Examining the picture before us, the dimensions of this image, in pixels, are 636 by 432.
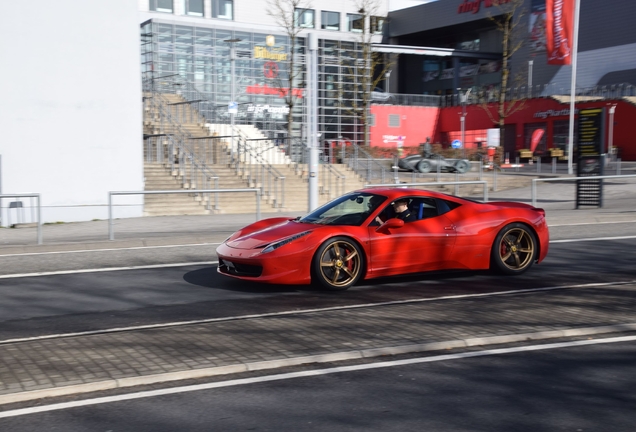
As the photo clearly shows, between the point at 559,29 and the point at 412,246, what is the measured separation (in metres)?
46.6

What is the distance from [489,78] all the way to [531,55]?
641cm

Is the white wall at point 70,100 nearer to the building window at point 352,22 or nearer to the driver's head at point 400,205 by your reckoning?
the driver's head at point 400,205

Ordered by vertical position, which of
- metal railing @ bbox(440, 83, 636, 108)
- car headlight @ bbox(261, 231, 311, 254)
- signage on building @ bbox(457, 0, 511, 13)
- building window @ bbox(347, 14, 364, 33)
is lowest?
car headlight @ bbox(261, 231, 311, 254)

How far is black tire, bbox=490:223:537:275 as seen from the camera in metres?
10.4

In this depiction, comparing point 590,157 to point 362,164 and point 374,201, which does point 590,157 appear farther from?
point 374,201

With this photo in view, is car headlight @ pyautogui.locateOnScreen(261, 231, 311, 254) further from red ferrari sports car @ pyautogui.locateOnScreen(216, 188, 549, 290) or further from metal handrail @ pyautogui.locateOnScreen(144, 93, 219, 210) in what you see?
metal handrail @ pyautogui.locateOnScreen(144, 93, 219, 210)

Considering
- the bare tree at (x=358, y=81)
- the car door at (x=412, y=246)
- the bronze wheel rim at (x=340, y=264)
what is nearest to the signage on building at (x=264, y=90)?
the bare tree at (x=358, y=81)

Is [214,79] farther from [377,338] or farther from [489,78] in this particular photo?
[377,338]

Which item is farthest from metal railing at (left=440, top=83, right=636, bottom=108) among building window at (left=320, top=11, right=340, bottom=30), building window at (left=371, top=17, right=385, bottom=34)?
building window at (left=320, top=11, right=340, bottom=30)

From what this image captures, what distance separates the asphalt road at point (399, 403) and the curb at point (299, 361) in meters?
0.25

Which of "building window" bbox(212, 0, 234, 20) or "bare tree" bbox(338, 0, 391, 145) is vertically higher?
"building window" bbox(212, 0, 234, 20)

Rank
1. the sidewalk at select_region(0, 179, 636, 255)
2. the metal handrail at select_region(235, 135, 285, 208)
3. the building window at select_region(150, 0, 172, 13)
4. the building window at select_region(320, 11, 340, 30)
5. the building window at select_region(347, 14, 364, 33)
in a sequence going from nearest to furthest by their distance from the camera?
1. the sidewalk at select_region(0, 179, 636, 255)
2. the metal handrail at select_region(235, 135, 285, 208)
3. the building window at select_region(150, 0, 172, 13)
4. the building window at select_region(320, 11, 340, 30)
5. the building window at select_region(347, 14, 364, 33)

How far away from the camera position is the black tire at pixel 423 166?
3997 cm

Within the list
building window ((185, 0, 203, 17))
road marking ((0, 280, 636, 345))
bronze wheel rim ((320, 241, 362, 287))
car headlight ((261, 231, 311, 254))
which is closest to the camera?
road marking ((0, 280, 636, 345))
